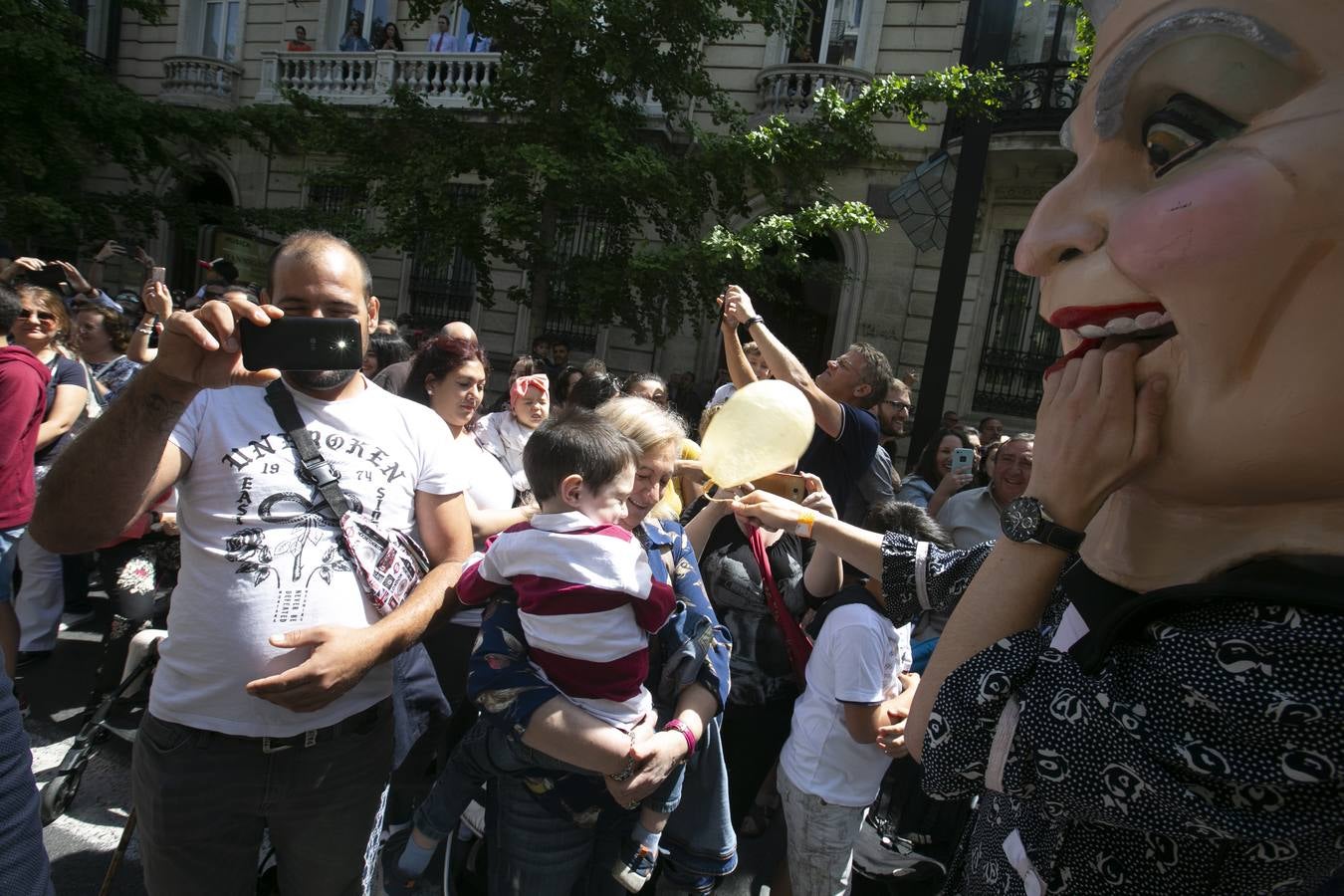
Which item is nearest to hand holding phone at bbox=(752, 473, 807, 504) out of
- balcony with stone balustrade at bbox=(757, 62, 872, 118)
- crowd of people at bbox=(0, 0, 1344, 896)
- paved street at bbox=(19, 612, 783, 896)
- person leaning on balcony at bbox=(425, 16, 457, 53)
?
crowd of people at bbox=(0, 0, 1344, 896)

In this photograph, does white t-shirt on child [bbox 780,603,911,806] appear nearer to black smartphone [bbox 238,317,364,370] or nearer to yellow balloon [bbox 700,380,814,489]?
yellow balloon [bbox 700,380,814,489]

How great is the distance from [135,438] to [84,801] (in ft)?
8.00

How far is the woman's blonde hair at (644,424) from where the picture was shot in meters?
2.36

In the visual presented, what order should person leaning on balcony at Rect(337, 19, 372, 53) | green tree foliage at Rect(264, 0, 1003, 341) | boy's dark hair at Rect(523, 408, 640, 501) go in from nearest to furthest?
boy's dark hair at Rect(523, 408, 640, 501) < green tree foliage at Rect(264, 0, 1003, 341) < person leaning on balcony at Rect(337, 19, 372, 53)

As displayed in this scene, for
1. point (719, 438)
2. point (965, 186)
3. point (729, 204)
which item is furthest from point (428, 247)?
point (719, 438)

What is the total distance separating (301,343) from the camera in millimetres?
1655

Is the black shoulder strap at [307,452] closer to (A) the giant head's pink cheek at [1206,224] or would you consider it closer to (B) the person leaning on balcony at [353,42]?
(A) the giant head's pink cheek at [1206,224]

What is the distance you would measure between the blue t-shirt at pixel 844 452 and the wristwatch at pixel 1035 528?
86.9 inches

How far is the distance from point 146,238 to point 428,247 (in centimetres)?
985

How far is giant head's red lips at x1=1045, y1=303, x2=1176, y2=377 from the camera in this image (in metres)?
0.96

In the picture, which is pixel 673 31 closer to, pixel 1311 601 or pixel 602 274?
pixel 602 274

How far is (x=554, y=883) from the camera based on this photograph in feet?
6.73

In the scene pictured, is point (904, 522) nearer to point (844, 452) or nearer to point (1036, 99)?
point (844, 452)

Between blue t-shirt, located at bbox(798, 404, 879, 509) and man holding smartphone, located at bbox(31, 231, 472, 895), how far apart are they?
1916 millimetres
